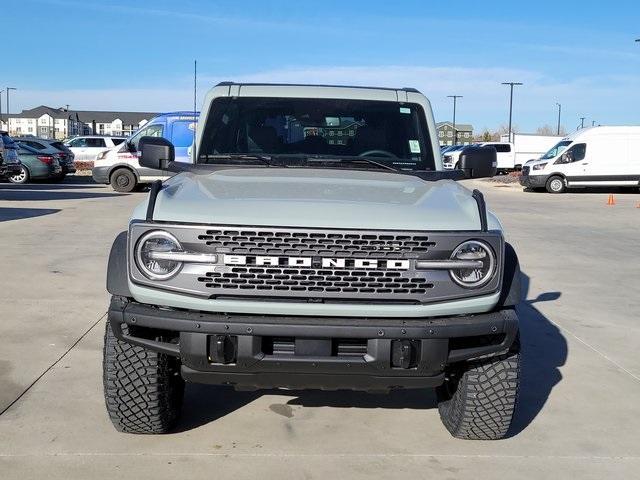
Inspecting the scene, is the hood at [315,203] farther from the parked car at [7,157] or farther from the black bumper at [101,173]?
the black bumper at [101,173]

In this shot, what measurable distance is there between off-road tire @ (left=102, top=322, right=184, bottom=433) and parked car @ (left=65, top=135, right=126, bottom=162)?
30.7 metres

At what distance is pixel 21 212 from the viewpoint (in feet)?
51.4

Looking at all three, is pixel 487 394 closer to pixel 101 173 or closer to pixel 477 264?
pixel 477 264

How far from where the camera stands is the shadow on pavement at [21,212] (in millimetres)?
14664

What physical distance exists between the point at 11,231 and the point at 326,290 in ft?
33.9

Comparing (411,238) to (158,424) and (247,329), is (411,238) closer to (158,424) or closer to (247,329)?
(247,329)

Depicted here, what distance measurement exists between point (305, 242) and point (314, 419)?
1.49 m

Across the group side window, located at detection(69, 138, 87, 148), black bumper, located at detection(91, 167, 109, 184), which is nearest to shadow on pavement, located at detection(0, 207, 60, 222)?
black bumper, located at detection(91, 167, 109, 184)

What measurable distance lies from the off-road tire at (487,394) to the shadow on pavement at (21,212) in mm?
11938

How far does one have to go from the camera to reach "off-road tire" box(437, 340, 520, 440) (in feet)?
12.9

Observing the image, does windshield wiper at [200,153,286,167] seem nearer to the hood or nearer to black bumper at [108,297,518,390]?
the hood

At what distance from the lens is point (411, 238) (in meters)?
3.54

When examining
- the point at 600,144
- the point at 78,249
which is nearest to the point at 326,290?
the point at 78,249

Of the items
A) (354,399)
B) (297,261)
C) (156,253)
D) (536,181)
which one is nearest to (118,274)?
(156,253)
